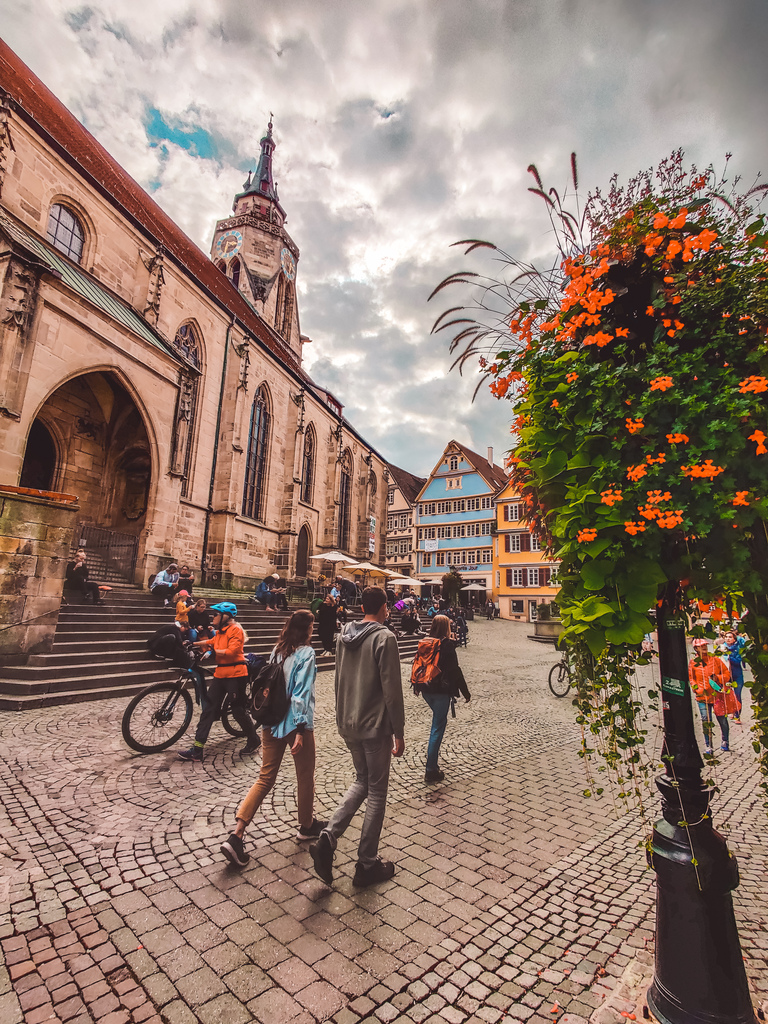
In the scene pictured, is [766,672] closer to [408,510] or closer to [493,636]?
[493,636]

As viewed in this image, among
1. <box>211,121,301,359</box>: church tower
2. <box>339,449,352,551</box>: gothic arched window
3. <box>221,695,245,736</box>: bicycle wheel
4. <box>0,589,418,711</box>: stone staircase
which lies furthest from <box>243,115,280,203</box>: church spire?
<box>221,695,245,736</box>: bicycle wheel

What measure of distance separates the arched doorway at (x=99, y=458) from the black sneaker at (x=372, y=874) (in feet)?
41.8

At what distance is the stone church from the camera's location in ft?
36.5

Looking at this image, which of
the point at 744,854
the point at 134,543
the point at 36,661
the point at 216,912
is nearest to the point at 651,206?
the point at 216,912

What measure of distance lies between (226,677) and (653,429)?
16.5ft

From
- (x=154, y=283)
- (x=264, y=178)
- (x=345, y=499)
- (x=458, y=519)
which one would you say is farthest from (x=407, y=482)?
(x=154, y=283)

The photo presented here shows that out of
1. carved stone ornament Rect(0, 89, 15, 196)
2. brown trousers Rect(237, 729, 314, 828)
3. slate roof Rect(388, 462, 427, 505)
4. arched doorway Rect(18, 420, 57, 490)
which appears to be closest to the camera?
brown trousers Rect(237, 729, 314, 828)

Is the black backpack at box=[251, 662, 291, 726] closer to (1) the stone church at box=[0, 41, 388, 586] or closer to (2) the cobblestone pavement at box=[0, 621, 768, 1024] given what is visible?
(2) the cobblestone pavement at box=[0, 621, 768, 1024]

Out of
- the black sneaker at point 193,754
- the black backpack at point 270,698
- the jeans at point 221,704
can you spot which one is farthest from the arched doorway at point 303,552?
the black backpack at point 270,698

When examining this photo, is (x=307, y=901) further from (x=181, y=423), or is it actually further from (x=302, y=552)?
(x=302, y=552)

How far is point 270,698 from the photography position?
3496 mm

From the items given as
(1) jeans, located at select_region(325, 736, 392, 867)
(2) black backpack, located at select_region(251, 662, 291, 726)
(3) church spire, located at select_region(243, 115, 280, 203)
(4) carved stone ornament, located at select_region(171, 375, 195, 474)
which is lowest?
(1) jeans, located at select_region(325, 736, 392, 867)

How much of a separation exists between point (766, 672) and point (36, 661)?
29.7 feet

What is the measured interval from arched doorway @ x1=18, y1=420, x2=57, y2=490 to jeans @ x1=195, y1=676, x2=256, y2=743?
12.4m
